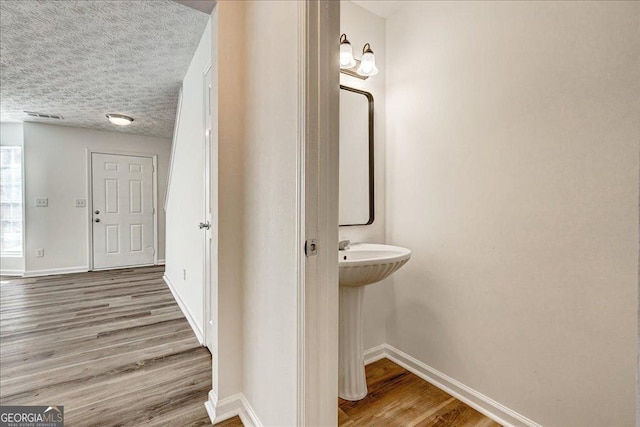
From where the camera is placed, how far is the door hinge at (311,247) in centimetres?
92

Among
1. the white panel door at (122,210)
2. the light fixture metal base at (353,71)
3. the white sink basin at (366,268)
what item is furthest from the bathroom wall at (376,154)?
the white panel door at (122,210)

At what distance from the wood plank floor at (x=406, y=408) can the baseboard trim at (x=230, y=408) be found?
454mm

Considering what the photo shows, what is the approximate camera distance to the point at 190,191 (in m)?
2.43

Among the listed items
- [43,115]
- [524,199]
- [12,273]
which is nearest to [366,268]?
[524,199]

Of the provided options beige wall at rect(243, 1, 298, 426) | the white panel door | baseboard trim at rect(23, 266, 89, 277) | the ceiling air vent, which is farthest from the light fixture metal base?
baseboard trim at rect(23, 266, 89, 277)

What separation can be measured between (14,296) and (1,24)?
116 inches

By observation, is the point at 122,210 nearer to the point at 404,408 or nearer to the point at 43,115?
the point at 43,115

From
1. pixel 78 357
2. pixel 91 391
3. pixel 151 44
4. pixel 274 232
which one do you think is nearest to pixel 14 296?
pixel 78 357

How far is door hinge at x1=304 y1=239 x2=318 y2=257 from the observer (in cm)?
92

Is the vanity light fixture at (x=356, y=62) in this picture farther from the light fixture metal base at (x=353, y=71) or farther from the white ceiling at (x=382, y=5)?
the white ceiling at (x=382, y=5)

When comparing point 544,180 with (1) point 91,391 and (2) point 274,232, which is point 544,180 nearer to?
(2) point 274,232

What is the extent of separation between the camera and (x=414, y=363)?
5.90 feet

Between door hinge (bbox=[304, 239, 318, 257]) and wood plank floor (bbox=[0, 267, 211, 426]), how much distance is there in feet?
3.68

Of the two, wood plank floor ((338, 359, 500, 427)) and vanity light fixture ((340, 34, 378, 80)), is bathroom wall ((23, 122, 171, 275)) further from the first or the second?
wood plank floor ((338, 359, 500, 427))
